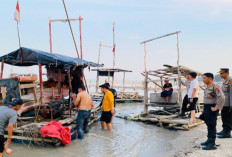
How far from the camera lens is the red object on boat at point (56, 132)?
6.36 metres

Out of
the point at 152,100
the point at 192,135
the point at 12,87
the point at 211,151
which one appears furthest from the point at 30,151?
the point at 152,100

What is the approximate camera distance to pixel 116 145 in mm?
7133

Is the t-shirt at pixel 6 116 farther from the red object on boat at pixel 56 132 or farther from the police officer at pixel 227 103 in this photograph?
the police officer at pixel 227 103

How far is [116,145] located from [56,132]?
1963 millimetres

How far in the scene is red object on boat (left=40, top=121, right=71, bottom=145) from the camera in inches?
251

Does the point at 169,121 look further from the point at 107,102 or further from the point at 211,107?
the point at 211,107

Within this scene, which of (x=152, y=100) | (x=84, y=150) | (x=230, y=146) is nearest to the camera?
(x=230, y=146)

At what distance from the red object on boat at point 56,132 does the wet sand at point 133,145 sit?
316mm

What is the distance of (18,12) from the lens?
955cm

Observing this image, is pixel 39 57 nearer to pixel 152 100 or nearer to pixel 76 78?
pixel 76 78

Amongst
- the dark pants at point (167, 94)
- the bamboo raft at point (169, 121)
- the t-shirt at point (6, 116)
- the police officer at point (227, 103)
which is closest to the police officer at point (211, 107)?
the police officer at point (227, 103)

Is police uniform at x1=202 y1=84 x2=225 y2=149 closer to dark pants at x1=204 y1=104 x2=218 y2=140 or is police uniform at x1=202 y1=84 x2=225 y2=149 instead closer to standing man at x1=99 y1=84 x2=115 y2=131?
dark pants at x1=204 y1=104 x2=218 y2=140

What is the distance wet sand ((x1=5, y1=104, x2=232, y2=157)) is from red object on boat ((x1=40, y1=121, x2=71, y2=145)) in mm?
316

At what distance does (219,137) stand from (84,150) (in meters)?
4.09
